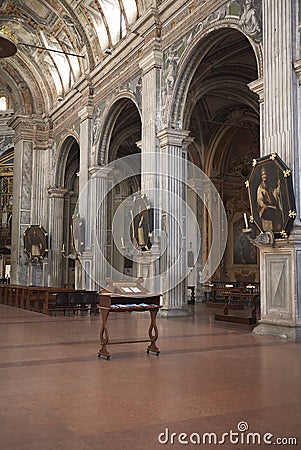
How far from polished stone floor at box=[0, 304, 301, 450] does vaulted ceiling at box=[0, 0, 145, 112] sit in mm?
11660

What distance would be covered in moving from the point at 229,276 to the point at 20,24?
14.0 metres

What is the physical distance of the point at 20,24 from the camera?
71.4ft

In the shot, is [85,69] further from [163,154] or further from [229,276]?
[229,276]

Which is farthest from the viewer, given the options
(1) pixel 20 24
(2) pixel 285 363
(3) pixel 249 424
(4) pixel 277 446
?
(1) pixel 20 24

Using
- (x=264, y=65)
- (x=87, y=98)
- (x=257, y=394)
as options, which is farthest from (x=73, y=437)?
(x=87, y=98)

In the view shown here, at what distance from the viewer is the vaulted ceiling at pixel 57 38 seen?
1772 centimetres

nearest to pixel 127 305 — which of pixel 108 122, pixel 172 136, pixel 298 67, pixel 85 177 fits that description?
pixel 298 67

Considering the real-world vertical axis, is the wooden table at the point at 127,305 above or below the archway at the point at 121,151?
below

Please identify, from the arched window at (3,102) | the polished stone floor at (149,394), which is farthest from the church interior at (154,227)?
the arched window at (3,102)

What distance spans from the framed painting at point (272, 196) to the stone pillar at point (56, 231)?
52.7 feet

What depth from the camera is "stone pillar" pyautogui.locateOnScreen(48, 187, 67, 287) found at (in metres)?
24.3

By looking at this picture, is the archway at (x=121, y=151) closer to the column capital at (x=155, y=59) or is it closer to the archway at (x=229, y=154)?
the column capital at (x=155, y=59)

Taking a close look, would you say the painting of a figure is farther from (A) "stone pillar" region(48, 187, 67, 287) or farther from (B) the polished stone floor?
(A) "stone pillar" region(48, 187, 67, 287)

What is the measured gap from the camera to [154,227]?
551 inches
